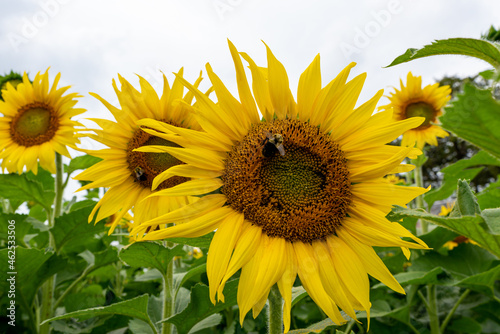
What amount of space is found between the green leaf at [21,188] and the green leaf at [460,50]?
8.34ft

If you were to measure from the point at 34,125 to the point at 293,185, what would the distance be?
7.75 ft

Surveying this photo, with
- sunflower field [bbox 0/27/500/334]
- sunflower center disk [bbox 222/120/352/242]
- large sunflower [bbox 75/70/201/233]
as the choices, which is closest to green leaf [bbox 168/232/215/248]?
sunflower field [bbox 0/27/500/334]

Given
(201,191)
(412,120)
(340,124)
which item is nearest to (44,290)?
(201,191)

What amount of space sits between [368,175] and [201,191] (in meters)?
0.57

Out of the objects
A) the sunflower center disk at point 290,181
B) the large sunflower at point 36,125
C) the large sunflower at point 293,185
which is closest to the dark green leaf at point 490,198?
the large sunflower at point 293,185

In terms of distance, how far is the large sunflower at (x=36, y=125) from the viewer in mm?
2891

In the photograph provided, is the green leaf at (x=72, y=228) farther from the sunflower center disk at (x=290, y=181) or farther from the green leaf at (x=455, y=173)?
the green leaf at (x=455, y=173)

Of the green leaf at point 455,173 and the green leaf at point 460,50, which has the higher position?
the green leaf at point 460,50

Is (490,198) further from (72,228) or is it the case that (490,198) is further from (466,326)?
(72,228)

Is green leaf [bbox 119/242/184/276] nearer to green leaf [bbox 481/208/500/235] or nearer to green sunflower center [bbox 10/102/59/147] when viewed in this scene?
green leaf [bbox 481/208/500/235]

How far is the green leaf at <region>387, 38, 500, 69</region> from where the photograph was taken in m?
1.07

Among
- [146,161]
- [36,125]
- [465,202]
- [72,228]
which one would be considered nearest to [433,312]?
[465,202]

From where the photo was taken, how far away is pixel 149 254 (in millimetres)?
1754

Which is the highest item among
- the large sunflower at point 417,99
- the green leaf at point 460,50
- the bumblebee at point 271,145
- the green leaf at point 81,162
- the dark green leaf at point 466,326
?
the large sunflower at point 417,99
